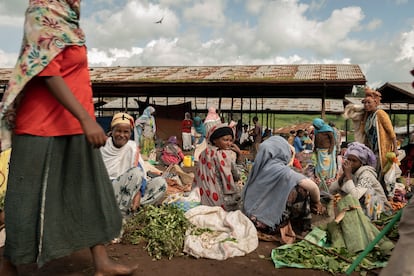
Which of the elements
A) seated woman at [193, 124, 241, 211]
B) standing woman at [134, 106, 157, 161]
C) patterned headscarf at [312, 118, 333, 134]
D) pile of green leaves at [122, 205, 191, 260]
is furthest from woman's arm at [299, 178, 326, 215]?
standing woman at [134, 106, 157, 161]

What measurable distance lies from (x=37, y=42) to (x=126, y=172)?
74.6 inches

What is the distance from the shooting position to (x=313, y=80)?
11.1 meters

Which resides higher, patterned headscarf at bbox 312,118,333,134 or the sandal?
patterned headscarf at bbox 312,118,333,134

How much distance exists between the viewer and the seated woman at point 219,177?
4199 mm

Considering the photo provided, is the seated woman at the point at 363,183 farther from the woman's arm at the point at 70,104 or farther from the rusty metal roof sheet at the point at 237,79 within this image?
the rusty metal roof sheet at the point at 237,79

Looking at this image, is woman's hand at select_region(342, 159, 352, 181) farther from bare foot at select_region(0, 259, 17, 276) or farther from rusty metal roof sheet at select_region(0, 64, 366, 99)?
rusty metal roof sheet at select_region(0, 64, 366, 99)

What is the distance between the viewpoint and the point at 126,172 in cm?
368

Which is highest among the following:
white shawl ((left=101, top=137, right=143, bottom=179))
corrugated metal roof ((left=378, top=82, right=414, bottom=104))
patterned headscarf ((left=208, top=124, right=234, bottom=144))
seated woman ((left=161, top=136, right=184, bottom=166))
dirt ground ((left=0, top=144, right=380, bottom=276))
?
corrugated metal roof ((left=378, top=82, right=414, bottom=104))

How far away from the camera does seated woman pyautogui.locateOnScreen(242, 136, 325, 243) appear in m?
3.56

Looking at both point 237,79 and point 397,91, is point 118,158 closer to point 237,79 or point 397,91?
point 237,79

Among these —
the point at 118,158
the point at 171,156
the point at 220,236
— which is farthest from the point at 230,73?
the point at 220,236

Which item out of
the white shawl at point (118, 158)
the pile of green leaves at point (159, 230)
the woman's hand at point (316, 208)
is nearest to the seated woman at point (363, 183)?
the woman's hand at point (316, 208)

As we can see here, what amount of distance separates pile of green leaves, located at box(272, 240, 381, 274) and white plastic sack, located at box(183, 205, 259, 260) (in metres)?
0.28

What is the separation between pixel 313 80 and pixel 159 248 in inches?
353
